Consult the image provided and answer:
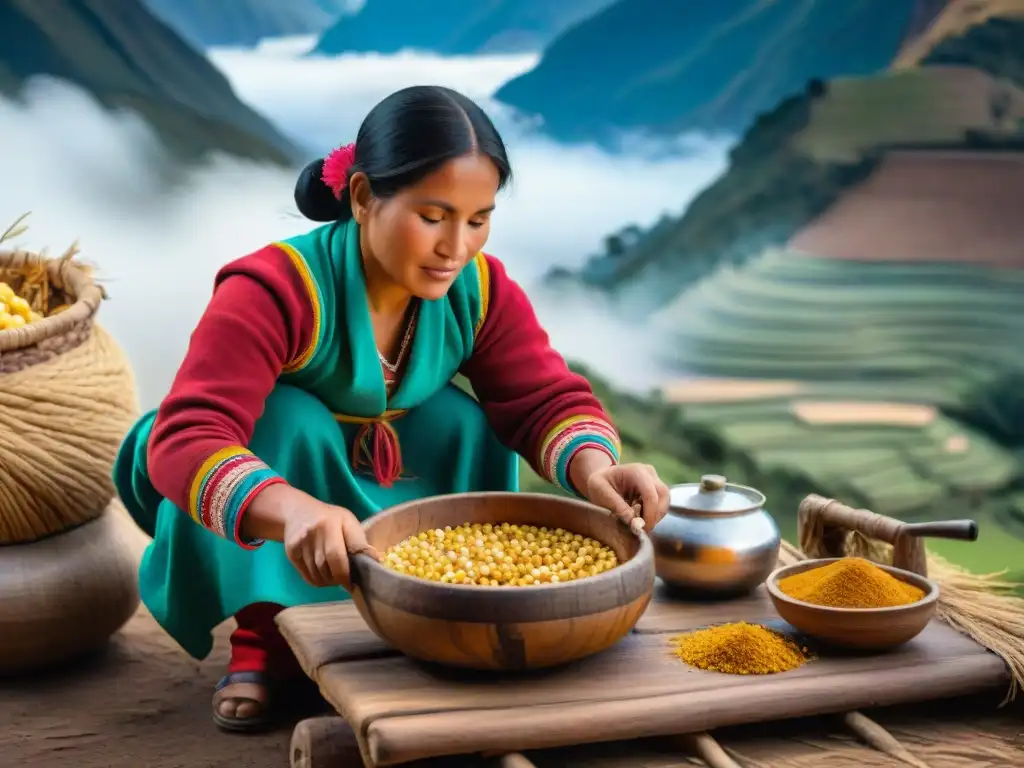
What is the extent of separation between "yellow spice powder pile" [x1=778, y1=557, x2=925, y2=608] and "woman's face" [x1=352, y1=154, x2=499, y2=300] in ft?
2.56

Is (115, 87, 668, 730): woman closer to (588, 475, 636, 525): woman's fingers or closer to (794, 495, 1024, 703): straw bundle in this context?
(588, 475, 636, 525): woman's fingers

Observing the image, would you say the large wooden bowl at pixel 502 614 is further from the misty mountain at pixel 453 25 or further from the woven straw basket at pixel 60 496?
the misty mountain at pixel 453 25

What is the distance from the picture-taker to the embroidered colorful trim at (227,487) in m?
2.02

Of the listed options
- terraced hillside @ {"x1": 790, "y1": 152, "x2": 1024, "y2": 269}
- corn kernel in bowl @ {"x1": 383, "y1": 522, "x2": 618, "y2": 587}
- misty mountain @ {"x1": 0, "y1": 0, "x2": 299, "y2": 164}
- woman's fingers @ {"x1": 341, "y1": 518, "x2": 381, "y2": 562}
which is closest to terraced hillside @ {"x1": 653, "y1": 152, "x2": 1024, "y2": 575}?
terraced hillside @ {"x1": 790, "y1": 152, "x2": 1024, "y2": 269}

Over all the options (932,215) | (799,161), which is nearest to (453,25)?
(799,161)

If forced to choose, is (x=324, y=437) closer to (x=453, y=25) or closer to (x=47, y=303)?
(x=47, y=303)

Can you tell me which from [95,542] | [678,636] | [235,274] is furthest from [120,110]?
[678,636]

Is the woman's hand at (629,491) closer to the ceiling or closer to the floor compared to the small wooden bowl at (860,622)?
closer to the ceiling

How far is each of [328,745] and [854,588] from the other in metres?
0.85

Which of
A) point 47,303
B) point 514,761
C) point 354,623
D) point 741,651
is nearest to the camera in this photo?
point 514,761

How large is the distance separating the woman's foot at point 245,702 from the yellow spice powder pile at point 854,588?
994 millimetres

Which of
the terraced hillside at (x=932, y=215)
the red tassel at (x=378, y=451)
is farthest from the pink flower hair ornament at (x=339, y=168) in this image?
the terraced hillside at (x=932, y=215)

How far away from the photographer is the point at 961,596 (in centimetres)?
A: 226

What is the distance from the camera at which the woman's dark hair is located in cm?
215
